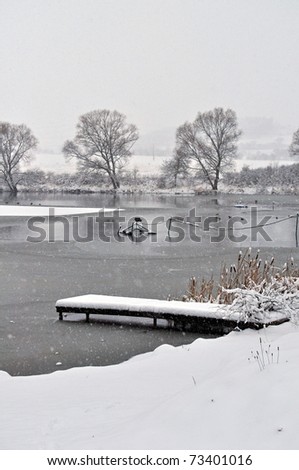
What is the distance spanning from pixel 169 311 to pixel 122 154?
67.0 m

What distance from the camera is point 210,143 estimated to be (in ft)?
238

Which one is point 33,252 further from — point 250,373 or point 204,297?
point 250,373

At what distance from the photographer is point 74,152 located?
7438cm

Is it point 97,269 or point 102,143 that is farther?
point 102,143

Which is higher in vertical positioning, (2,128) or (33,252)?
(2,128)

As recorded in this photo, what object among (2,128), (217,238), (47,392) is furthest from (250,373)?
(2,128)

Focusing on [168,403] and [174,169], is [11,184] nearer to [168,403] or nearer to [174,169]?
[174,169]

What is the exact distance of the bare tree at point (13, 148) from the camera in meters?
75.4
